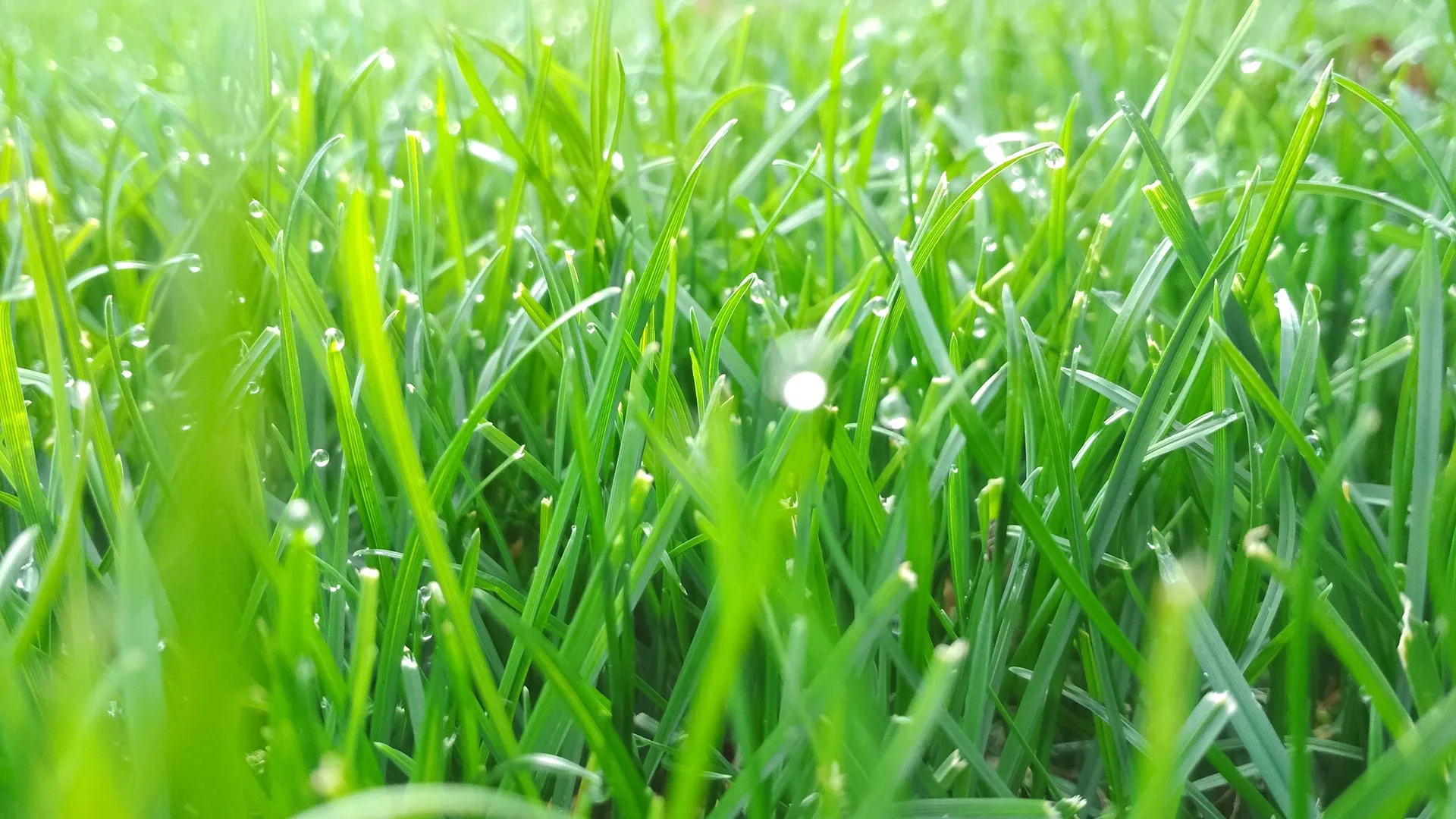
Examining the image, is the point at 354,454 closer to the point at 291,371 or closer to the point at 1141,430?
the point at 291,371

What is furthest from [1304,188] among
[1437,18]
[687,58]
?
[687,58]

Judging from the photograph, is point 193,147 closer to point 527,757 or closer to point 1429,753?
point 527,757

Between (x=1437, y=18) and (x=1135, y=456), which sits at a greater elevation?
(x=1437, y=18)

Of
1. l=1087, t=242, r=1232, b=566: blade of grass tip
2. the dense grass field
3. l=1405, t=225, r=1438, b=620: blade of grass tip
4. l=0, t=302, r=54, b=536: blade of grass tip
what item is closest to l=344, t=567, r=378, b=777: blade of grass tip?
the dense grass field

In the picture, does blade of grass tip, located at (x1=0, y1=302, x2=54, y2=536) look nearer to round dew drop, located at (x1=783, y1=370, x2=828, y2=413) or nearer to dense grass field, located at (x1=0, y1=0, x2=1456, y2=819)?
dense grass field, located at (x1=0, y1=0, x2=1456, y2=819)

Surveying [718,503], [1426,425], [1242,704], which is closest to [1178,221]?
[1426,425]
